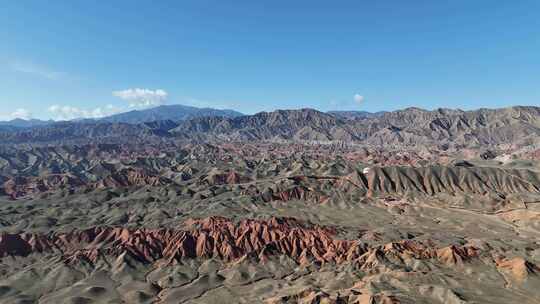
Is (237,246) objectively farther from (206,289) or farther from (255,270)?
(206,289)

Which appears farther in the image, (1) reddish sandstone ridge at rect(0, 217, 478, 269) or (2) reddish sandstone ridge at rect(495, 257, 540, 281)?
(1) reddish sandstone ridge at rect(0, 217, 478, 269)

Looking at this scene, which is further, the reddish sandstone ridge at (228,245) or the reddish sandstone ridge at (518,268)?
the reddish sandstone ridge at (228,245)

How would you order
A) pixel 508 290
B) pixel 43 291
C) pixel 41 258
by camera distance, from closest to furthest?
pixel 508 290 → pixel 43 291 → pixel 41 258

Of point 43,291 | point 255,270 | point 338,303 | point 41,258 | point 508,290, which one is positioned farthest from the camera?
point 41,258

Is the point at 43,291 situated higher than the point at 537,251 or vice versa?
the point at 537,251

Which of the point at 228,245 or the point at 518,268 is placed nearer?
the point at 518,268

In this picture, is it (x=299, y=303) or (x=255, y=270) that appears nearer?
(x=299, y=303)

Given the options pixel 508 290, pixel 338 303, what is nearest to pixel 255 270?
pixel 338 303

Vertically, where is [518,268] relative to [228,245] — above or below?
above
